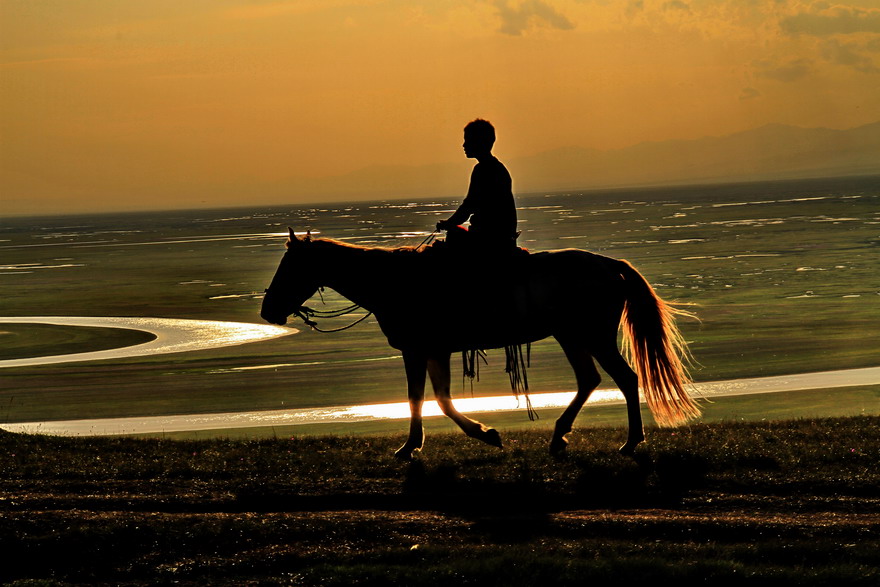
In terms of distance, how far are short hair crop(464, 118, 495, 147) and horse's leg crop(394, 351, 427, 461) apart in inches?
95.9

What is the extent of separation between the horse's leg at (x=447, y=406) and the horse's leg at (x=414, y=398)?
14cm

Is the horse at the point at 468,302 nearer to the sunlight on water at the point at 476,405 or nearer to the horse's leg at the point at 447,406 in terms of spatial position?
the horse's leg at the point at 447,406

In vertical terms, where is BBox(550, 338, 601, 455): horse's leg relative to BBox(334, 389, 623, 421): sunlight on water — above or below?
above

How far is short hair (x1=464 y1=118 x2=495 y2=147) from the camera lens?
11.6m

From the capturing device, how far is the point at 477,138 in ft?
38.0

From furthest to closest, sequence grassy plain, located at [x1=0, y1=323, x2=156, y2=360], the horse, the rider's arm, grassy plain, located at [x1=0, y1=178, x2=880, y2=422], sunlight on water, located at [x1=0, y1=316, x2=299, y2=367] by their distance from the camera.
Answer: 1. grassy plain, located at [x1=0, y1=323, x2=156, y2=360]
2. sunlight on water, located at [x1=0, y1=316, x2=299, y2=367]
3. grassy plain, located at [x1=0, y1=178, x2=880, y2=422]
4. the horse
5. the rider's arm

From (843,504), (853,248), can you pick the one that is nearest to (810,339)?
(843,504)

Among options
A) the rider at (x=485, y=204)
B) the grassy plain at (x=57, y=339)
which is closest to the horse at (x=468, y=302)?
the rider at (x=485, y=204)

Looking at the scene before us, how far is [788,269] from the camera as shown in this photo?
56.1 m

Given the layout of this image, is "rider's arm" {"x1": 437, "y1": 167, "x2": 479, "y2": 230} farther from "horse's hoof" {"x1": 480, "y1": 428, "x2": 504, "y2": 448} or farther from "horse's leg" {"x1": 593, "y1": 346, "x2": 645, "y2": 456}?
"horse's hoof" {"x1": 480, "y1": 428, "x2": 504, "y2": 448}

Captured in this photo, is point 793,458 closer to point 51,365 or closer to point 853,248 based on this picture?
point 51,365

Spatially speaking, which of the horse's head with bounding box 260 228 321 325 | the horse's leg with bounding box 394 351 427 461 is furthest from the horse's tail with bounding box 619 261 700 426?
the horse's head with bounding box 260 228 321 325

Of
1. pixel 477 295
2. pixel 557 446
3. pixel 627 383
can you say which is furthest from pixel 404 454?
pixel 627 383

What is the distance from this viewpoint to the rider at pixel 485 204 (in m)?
11.5
